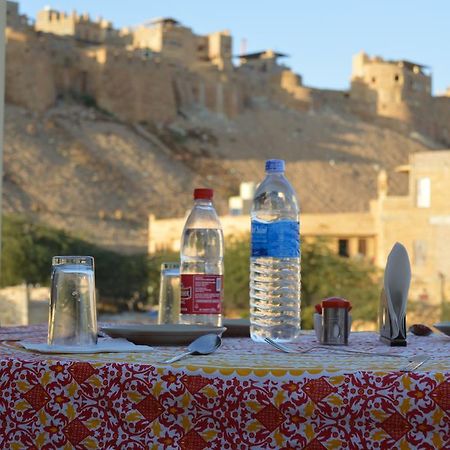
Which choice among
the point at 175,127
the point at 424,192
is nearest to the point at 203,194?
the point at 424,192

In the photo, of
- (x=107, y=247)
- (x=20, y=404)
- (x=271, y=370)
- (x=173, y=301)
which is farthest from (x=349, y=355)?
(x=107, y=247)

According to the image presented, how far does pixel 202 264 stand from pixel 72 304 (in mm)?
782

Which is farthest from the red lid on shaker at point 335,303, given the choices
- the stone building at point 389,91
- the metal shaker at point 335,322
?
the stone building at point 389,91

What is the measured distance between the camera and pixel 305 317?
1798cm

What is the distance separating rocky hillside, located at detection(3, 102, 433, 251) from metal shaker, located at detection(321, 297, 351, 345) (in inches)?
1234

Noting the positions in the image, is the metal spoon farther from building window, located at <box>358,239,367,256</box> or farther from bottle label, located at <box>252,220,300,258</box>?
building window, located at <box>358,239,367,256</box>

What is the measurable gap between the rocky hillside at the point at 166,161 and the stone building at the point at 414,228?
8.64 m

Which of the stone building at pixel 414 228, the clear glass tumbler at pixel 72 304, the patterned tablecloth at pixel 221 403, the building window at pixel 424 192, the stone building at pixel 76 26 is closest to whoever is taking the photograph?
the patterned tablecloth at pixel 221 403

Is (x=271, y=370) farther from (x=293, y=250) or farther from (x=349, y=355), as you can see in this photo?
(x=293, y=250)

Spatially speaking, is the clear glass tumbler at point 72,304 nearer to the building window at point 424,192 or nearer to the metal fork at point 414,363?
the metal fork at point 414,363

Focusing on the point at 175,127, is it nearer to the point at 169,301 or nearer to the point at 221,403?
the point at 169,301

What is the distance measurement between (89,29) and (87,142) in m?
9.34

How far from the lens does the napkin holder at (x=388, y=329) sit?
2.56 m

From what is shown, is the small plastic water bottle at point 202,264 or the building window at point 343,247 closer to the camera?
the small plastic water bottle at point 202,264
